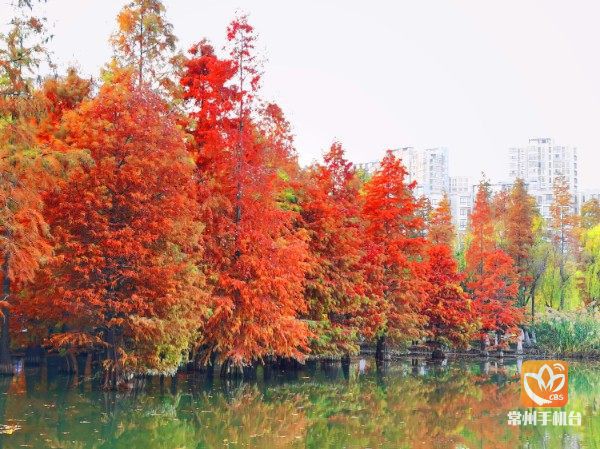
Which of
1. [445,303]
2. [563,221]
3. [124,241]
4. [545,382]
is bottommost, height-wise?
[545,382]

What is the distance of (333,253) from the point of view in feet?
94.9

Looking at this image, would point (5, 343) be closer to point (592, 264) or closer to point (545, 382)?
point (545, 382)

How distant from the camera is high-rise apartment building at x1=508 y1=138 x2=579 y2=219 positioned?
464ft

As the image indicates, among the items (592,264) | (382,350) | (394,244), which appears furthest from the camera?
(592,264)

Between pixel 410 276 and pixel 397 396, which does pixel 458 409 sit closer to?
pixel 397 396

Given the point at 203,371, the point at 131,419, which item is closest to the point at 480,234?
the point at 203,371

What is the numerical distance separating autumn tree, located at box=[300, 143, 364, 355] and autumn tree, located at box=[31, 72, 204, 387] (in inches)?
281

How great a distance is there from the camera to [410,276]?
110 ft

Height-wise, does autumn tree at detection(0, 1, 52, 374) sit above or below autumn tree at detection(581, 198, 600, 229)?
below

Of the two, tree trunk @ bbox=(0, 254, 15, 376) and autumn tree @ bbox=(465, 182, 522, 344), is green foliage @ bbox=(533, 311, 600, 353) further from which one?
tree trunk @ bbox=(0, 254, 15, 376)

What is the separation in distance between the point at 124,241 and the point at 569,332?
26520mm

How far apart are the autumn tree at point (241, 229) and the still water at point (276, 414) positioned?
5.52 feet

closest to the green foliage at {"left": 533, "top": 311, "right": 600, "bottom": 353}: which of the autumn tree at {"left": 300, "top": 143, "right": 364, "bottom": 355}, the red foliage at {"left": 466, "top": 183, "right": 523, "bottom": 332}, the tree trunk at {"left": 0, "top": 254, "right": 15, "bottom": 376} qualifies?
the red foliage at {"left": 466, "top": 183, "right": 523, "bottom": 332}

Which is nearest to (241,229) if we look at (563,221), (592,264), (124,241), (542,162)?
(124,241)
